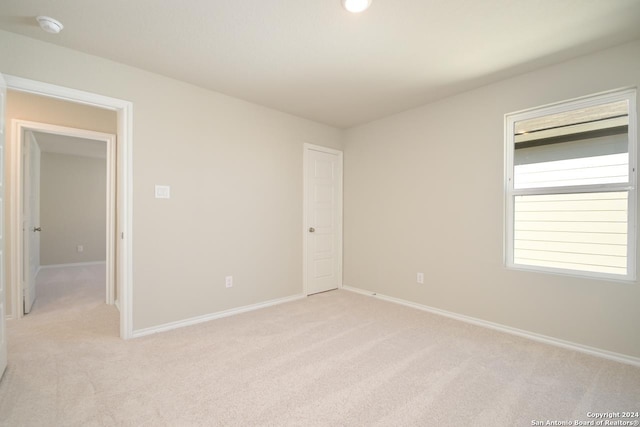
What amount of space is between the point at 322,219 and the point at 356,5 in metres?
2.84

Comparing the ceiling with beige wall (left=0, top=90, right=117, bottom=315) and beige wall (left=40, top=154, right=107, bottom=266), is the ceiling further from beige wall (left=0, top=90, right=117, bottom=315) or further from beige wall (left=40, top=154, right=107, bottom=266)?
beige wall (left=40, top=154, right=107, bottom=266)

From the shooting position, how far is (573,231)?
252 cm

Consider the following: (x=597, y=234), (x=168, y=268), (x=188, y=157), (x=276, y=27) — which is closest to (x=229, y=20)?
(x=276, y=27)

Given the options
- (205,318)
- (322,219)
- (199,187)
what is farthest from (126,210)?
(322,219)

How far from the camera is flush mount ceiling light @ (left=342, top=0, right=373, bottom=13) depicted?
5.81ft

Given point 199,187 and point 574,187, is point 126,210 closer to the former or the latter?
point 199,187

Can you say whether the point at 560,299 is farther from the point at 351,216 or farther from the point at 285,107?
the point at 285,107

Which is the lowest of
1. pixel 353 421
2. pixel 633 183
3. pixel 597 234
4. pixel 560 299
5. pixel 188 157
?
pixel 353 421

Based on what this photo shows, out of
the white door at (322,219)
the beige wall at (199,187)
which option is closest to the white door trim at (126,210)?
the beige wall at (199,187)

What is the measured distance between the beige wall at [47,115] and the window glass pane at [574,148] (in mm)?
4657

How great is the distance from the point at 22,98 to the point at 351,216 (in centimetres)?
408

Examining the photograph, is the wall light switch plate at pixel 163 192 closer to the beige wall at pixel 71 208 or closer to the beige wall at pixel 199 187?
the beige wall at pixel 199 187

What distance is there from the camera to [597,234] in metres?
2.40

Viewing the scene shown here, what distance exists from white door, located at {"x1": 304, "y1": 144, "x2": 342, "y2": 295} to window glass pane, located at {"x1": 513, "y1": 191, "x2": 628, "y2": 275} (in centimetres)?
234
